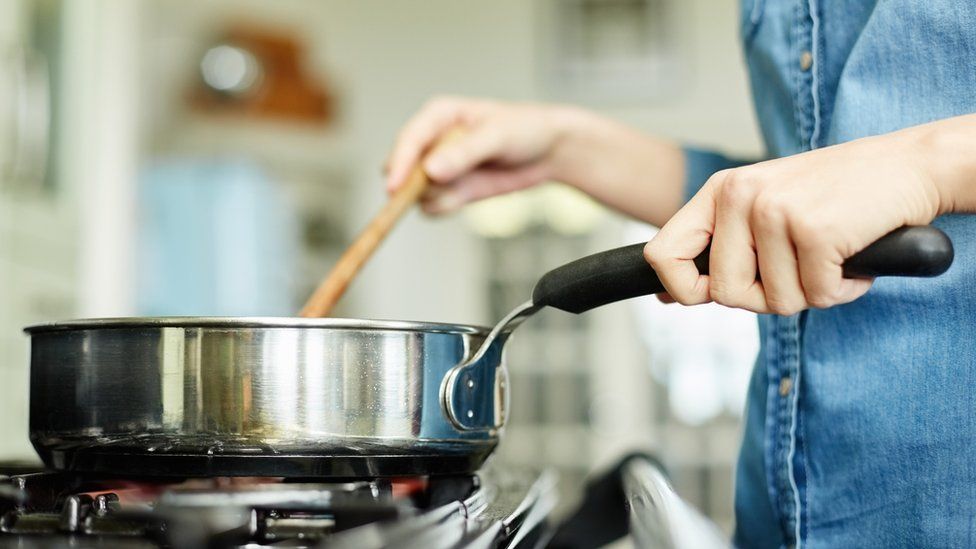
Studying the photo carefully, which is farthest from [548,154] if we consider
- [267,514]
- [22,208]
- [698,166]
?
[22,208]

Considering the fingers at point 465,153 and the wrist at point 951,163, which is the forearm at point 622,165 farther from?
the wrist at point 951,163

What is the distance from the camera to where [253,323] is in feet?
1.64

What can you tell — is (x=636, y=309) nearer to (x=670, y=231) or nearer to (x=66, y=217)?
(x=66, y=217)

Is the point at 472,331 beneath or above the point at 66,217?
beneath

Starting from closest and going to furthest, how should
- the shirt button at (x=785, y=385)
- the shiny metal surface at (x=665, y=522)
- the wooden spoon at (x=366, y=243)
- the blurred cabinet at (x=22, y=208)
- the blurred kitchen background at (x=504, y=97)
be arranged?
the shiny metal surface at (x=665, y=522), the shirt button at (x=785, y=385), the wooden spoon at (x=366, y=243), the blurred cabinet at (x=22, y=208), the blurred kitchen background at (x=504, y=97)

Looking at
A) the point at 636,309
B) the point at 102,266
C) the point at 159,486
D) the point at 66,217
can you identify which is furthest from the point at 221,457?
the point at 636,309

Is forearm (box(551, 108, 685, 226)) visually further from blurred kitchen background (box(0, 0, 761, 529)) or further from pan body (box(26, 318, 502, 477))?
blurred kitchen background (box(0, 0, 761, 529))

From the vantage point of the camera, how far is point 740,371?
13.5 ft

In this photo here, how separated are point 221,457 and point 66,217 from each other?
1.65 m

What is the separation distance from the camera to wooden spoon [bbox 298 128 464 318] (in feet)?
2.47

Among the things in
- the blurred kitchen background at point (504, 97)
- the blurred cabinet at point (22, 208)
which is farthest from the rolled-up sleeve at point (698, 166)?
the blurred kitchen background at point (504, 97)

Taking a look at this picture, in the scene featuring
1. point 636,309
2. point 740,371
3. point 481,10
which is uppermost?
point 481,10

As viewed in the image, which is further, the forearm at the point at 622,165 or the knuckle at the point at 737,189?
the forearm at the point at 622,165

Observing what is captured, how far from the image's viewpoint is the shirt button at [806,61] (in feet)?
2.12
